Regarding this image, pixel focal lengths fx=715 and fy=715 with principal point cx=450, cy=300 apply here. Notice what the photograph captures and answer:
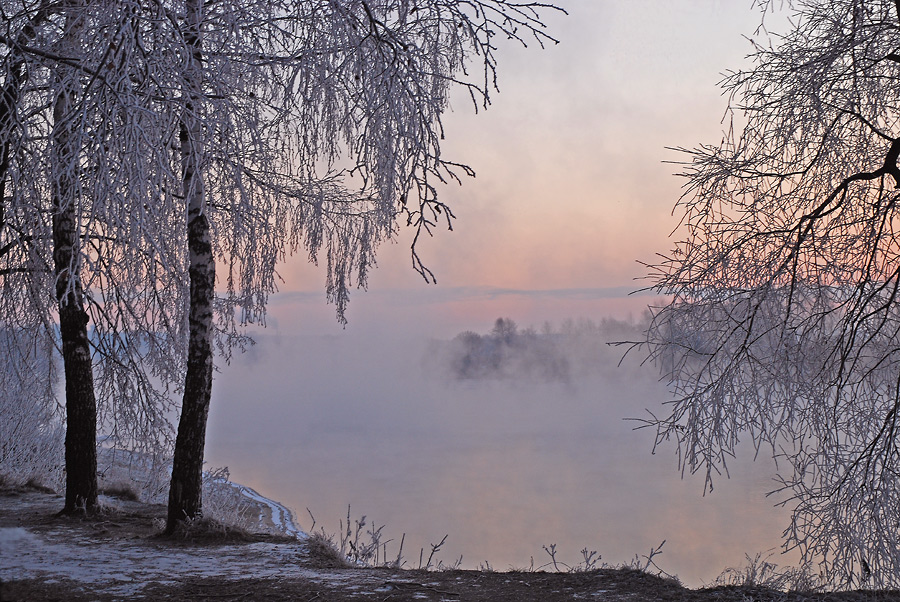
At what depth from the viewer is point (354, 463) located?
4362 centimetres

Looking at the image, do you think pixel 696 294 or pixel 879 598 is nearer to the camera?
pixel 879 598

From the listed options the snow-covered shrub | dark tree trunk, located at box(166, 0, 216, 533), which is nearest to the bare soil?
dark tree trunk, located at box(166, 0, 216, 533)

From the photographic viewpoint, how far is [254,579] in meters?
5.88

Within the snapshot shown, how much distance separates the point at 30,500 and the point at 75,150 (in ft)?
27.8

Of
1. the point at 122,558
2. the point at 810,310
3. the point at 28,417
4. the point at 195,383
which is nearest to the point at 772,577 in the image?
the point at 810,310

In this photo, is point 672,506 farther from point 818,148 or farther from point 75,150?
point 75,150

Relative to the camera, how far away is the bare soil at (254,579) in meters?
5.37

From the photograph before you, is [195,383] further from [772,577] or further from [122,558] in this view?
[772,577]

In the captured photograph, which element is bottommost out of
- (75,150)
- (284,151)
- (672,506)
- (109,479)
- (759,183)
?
(672,506)

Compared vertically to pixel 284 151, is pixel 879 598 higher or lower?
lower

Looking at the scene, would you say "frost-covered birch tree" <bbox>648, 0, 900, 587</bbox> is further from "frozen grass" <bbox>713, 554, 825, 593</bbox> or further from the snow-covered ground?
the snow-covered ground

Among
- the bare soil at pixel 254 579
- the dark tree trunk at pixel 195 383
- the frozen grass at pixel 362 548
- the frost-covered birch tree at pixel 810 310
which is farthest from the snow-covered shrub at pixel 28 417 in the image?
the frost-covered birch tree at pixel 810 310

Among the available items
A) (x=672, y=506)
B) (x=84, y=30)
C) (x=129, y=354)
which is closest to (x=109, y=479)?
(x=129, y=354)

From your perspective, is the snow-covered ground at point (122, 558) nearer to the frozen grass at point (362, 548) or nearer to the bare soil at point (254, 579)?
the bare soil at point (254, 579)
